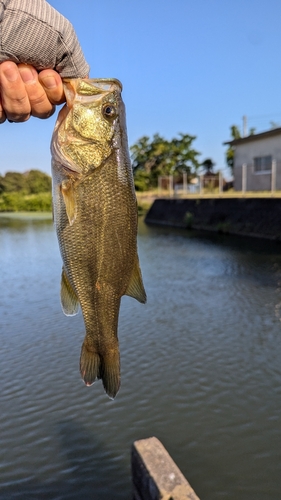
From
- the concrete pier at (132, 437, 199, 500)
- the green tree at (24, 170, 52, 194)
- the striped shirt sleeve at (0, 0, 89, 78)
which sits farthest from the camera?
the green tree at (24, 170, 52, 194)

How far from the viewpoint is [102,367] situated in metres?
2.50

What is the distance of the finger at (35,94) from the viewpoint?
6.26 feet

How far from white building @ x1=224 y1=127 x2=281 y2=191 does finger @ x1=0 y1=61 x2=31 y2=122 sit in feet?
90.1

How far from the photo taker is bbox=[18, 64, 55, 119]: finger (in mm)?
1909

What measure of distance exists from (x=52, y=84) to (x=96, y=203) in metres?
0.60

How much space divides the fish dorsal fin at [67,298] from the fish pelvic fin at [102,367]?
0.70 feet

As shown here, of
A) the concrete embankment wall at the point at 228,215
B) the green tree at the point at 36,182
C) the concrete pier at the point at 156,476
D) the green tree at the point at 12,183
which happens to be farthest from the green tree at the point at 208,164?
the concrete pier at the point at 156,476

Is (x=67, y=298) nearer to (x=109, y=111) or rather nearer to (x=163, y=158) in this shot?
(x=109, y=111)

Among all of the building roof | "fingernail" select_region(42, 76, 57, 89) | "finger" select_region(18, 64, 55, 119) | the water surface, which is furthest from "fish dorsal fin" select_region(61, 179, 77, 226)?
the building roof

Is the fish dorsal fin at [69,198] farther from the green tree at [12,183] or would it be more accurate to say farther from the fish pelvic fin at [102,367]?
the green tree at [12,183]

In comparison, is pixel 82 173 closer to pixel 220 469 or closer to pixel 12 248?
pixel 220 469

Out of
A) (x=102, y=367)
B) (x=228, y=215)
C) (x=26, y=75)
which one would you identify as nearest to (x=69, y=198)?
(x=26, y=75)

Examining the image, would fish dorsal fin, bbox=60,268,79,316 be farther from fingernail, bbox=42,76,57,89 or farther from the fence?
the fence

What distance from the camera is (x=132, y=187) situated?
2.36 meters
